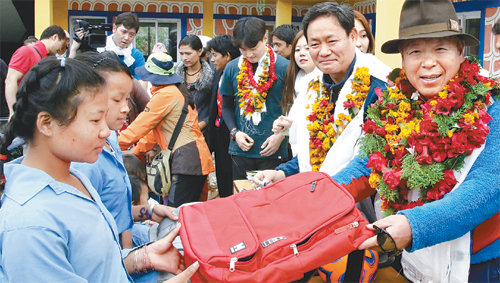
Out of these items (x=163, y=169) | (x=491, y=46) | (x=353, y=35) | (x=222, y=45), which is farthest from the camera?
(x=491, y=46)

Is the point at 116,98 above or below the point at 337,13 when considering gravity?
below

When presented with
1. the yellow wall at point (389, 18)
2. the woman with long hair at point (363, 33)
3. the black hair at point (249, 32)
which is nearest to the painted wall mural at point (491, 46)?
the yellow wall at point (389, 18)

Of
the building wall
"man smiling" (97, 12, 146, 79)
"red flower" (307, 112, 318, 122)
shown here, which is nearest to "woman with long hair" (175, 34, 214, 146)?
"man smiling" (97, 12, 146, 79)

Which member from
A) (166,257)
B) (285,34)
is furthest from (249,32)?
(166,257)

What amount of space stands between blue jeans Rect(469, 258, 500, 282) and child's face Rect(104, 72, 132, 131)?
170 cm

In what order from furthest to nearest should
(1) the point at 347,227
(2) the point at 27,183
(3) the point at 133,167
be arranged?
(3) the point at 133,167, (1) the point at 347,227, (2) the point at 27,183

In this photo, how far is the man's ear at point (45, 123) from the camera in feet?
4.75

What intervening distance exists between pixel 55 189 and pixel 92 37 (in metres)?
3.86

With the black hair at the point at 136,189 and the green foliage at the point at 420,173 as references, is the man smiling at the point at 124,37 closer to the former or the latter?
the black hair at the point at 136,189

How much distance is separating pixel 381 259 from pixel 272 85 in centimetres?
229

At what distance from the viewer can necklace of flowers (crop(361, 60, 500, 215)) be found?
6.08ft

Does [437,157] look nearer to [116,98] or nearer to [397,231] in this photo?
[397,231]

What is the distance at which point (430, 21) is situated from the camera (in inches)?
77.5

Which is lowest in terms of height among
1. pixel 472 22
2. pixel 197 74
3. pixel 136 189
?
pixel 136 189
